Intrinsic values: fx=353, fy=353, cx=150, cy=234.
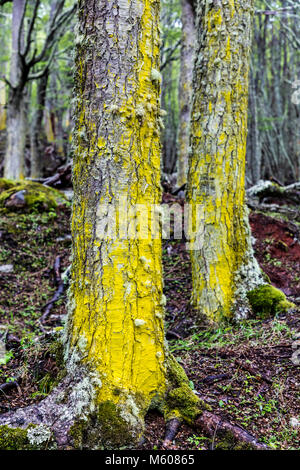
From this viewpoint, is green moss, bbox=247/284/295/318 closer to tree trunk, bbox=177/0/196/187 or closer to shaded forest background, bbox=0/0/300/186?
tree trunk, bbox=177/0/196/187

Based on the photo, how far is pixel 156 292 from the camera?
1.98m

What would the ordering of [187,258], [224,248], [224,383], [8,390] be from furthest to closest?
[187,258] → [224,248] → [224,383] → [8,390]

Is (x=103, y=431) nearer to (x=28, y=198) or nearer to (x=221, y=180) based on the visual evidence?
(x=221, y=180)

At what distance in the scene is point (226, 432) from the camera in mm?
1779

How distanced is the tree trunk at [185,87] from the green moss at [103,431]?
580 centimetres

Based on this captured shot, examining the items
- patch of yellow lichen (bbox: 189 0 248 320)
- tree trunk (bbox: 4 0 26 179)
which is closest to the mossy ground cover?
patch of yellow lichen (bbox: 189 0 248 320)

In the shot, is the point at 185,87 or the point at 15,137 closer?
the point at 185,87

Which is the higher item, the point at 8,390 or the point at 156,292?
the point at 156,292

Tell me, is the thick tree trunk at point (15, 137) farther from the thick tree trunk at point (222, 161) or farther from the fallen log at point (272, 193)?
the thick tree trunk at point (222, 161)

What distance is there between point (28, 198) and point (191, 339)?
4053mm

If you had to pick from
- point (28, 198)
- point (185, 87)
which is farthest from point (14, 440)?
point (185, 87)
